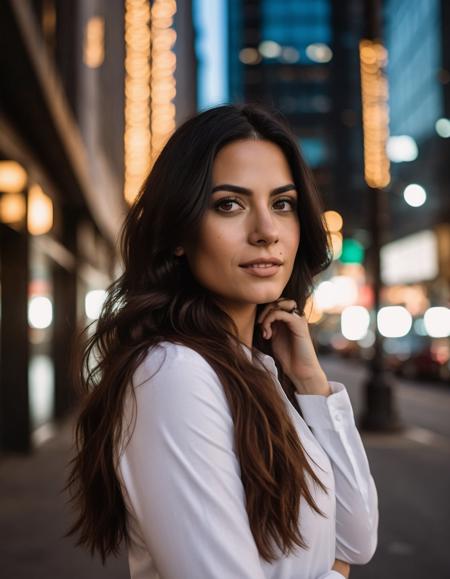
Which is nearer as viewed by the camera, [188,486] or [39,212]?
[188,486]

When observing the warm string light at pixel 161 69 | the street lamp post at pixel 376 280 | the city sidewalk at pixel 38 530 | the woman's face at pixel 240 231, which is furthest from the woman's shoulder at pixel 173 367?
the warm string light at pixel 161 69

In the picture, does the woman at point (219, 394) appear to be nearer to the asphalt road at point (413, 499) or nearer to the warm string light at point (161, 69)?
the asphalt road at point (413, 499)

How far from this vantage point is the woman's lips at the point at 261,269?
1.82 meters

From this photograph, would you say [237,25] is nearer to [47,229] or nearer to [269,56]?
[269,56]

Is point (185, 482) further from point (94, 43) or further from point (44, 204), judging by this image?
point (94, 43)

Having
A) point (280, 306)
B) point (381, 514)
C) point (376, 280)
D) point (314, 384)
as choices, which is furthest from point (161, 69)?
point (314, 384)

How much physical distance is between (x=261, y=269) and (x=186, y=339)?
290 mm

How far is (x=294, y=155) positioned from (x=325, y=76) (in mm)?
116765

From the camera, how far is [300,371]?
2121 mm

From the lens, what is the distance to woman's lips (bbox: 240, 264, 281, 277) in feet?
5.97

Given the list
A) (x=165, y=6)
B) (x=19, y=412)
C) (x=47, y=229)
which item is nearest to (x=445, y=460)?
(x=19, y=412)

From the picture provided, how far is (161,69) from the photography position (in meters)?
55.3

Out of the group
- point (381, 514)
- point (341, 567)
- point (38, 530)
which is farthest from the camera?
point (381, 514)

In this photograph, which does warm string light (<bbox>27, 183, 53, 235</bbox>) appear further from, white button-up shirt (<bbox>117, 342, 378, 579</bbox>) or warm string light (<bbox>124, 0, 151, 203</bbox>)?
warm string light (<bbox>124, 0, 151, 203</bbox>)
